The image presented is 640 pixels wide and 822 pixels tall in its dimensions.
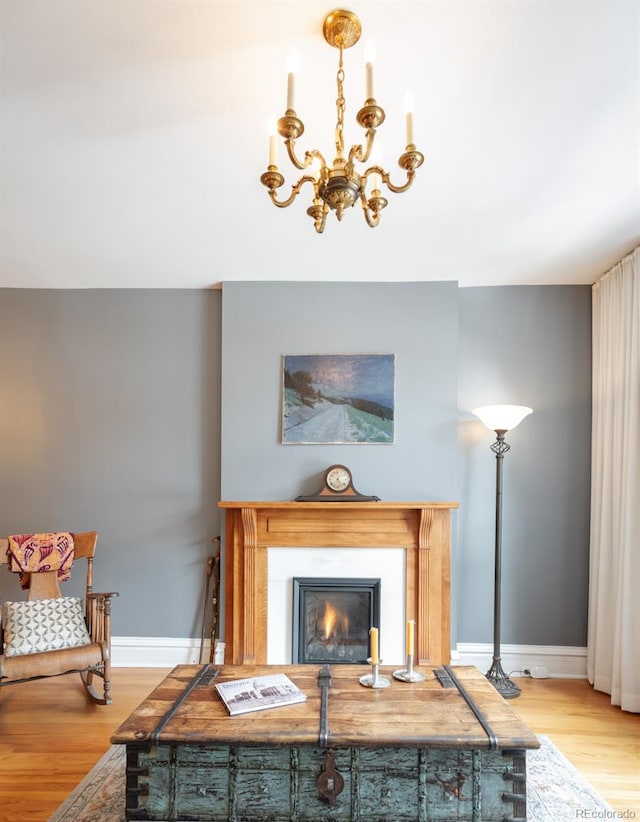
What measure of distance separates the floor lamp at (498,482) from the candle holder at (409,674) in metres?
1.34

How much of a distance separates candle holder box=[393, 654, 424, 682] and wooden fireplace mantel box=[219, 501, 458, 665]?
3.97 feet

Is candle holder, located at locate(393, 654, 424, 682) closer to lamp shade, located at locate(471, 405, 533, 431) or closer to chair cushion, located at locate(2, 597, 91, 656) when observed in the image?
lamp shade, located at locate(471, 405, 533, 431)

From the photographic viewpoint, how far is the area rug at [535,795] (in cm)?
216

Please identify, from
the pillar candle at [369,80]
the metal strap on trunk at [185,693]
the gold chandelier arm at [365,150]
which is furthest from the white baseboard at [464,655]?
the pillar candle at [369,80]

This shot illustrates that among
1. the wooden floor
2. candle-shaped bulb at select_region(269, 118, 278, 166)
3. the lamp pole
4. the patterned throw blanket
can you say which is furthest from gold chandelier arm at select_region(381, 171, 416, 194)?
the patterned throw blanket

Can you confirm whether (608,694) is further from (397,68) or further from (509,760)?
(397,68)

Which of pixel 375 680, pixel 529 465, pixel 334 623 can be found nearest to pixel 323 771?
pixel 375 680

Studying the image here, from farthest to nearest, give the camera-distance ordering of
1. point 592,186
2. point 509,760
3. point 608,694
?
point 608,694
point 592,186
point 509,760

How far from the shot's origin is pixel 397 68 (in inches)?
73.5

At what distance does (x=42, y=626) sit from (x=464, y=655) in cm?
266

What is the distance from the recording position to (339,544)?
3637mm

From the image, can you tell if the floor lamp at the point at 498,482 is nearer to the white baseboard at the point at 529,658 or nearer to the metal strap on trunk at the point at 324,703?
the white baseboard at the point at 529,658

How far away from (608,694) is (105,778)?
2873 millimetres

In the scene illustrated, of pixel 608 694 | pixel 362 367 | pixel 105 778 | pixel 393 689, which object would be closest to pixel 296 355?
pixel 362 367
